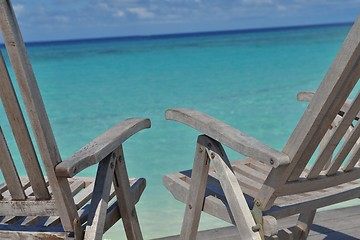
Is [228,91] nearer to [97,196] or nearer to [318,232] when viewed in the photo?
[318,232]

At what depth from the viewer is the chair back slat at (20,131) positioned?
160 centimetres

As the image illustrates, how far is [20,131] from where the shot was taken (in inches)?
65.9

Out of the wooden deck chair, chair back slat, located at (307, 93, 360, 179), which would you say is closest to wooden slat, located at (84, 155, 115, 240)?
the wooden deck chair

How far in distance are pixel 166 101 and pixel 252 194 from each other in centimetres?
1029

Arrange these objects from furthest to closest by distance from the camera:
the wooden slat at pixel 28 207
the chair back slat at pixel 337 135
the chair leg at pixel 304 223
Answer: the chair leg at pixel 304 223
the chair back slat at pixel 337 135
the wooden slat at pixel 28 207

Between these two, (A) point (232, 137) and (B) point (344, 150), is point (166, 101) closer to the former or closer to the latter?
(B) point (344, 150)

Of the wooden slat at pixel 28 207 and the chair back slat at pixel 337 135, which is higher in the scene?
the chair back slat at pixel 337 135

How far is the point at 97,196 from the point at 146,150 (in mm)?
5321

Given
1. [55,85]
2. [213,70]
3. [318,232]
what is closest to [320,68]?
[213,70]

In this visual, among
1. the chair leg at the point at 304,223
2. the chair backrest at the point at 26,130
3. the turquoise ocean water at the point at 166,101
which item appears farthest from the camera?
the turquoise ocean water at the point at 166,101

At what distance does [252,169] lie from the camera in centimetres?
250

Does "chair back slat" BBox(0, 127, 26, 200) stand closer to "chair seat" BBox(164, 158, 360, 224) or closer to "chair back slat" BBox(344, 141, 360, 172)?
"chair seat" BBox(164, 158, 360, 224)

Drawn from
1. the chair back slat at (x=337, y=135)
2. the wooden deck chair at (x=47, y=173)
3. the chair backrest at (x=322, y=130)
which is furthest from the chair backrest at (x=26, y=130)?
the chair back slat at (x=337, y=135)

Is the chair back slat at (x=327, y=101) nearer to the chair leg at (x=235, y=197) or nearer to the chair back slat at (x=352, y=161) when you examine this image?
the chair leg at (x=235, y=197)
